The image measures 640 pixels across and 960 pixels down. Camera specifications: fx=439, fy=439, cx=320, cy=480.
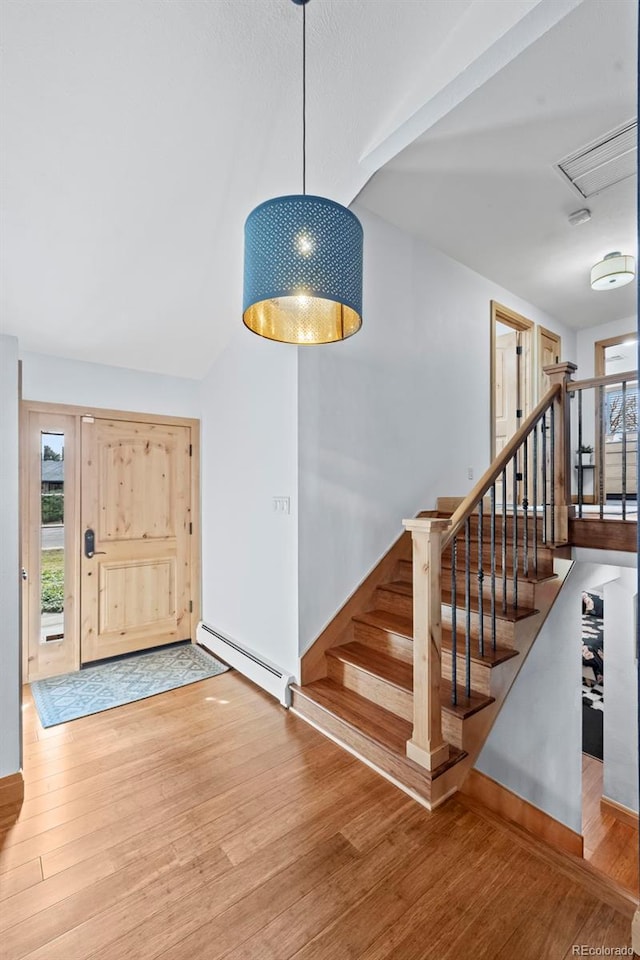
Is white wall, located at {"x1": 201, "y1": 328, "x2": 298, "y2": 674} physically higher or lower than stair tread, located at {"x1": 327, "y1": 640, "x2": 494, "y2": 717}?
higher

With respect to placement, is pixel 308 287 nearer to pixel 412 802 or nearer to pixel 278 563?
pixel 278 563

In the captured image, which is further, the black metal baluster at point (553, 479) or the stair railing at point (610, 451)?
the stair railing at point (610, 451)

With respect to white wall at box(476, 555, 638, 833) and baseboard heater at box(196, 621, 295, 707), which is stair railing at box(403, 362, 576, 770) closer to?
white wall at box(476, 555, 638, 833)

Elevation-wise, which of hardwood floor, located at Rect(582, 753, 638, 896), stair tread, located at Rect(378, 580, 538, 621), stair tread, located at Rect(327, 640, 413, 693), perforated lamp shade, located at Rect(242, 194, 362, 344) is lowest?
hardwood floor, located at Rect(582, 753, 638, 896)

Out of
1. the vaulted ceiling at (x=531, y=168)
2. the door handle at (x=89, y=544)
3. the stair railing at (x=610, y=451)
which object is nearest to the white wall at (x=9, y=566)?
the door handle at (x=89, y=544)

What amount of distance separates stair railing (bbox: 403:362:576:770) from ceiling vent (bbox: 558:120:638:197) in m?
1.28

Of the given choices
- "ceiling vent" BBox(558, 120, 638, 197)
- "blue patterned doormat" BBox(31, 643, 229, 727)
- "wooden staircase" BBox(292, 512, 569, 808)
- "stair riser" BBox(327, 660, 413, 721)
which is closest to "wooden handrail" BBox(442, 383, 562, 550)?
"wooden staircase" BBox(292, 512, 569, 808)

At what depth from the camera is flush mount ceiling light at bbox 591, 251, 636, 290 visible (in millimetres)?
3744

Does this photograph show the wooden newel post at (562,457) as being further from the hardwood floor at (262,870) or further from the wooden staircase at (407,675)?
the hardwood floor at (262,870)

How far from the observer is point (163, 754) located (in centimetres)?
231

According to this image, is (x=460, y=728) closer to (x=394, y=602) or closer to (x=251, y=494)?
(x=394, y=602)

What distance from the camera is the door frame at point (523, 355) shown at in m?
4.39

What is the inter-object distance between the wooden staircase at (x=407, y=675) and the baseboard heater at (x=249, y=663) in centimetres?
10

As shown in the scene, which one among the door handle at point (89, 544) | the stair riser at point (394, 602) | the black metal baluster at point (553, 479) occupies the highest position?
the black metal baluster at point (553, 479)
